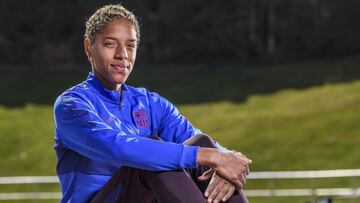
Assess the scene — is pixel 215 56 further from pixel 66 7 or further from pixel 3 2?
pixel 3 2

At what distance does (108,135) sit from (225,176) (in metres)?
0.64

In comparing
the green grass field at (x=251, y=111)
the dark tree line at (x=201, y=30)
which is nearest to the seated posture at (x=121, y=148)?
the green grass field at (x=251, y=111)

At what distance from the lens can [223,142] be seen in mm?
28078

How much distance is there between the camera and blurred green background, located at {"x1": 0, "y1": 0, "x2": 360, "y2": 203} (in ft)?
93.8

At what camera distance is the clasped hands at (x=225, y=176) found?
4.12m

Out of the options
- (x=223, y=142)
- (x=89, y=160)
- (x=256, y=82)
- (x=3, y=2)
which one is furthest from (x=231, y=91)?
(x=89, y=160)

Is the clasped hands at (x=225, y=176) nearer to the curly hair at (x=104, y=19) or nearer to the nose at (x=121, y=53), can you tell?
the nose at (x=121, y=53)

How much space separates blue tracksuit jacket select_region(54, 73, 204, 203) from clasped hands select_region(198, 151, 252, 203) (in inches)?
7.1

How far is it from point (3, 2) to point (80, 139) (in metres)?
38.2

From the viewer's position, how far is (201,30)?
38.8m

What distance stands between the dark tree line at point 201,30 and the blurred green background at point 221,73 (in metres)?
0.05

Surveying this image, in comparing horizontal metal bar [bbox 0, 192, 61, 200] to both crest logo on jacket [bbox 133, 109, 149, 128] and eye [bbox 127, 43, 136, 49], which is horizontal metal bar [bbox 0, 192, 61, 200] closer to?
crest logo on jacket [bbox 133, 109, 149, 128]

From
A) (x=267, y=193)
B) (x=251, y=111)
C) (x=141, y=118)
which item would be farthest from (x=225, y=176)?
(x=251, y=111)

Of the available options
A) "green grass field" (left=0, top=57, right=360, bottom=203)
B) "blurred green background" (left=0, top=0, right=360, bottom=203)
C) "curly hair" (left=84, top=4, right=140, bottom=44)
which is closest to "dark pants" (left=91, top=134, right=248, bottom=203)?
"curly hair" (left=84, top=4, right=140, bottom=44)
